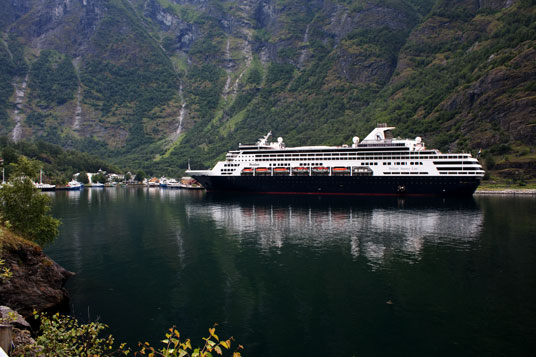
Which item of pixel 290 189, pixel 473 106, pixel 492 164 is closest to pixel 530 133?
pixel 492 164

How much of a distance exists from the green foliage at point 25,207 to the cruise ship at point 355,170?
277ft

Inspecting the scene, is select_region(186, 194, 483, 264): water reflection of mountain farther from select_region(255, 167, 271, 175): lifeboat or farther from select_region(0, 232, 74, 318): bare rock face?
select_region(255, 167, 271, 175): lifeboat

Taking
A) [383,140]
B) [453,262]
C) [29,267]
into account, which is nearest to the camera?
[29,267]

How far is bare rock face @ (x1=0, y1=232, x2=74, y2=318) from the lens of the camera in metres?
20.7

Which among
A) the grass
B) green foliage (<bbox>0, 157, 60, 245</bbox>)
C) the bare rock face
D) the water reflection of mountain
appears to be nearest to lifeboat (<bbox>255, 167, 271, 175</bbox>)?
the water reflection of mountain

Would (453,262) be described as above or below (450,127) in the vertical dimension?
below

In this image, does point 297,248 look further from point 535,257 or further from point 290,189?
point 290,189

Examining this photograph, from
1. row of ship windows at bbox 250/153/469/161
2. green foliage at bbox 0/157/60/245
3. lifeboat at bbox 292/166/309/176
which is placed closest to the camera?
green foliage at bbox 0/157/60/245

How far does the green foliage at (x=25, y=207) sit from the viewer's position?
27.2 meters

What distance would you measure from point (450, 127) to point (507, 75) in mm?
28676

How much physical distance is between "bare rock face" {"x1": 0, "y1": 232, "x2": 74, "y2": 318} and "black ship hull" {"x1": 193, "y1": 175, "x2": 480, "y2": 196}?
8699 centimetres

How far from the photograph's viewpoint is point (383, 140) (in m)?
106

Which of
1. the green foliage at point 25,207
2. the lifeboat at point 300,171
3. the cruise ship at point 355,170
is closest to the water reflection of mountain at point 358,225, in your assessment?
the cruise ship at point 355,170

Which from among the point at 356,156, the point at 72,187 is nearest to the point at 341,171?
the point at 356,156
